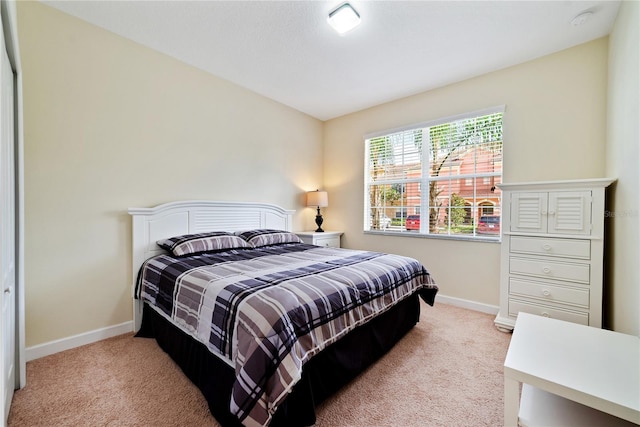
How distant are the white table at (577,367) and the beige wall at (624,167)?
1.48ft

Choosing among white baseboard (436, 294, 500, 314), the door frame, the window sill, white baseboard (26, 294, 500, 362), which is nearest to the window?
the window sill

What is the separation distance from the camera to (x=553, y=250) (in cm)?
227

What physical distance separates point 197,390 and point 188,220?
1.60 meters

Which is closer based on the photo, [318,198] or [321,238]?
[321,238]

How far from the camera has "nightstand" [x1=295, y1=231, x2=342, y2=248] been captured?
12.3ft

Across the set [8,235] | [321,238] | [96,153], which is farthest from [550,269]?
[96,153]

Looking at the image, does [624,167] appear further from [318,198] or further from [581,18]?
[318,198]

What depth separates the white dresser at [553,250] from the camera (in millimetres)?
2107

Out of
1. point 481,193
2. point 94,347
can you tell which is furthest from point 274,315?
point 481,193

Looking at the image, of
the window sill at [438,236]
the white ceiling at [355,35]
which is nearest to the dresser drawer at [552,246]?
the window sill at [438,236]

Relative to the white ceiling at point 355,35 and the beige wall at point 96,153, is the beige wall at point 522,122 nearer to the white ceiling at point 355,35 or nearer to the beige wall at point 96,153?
the white ceiling at point 355,35

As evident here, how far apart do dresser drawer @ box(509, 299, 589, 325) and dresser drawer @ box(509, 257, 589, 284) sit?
26 cm

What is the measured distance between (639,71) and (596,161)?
1.01 meters

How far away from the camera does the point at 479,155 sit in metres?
3.06
